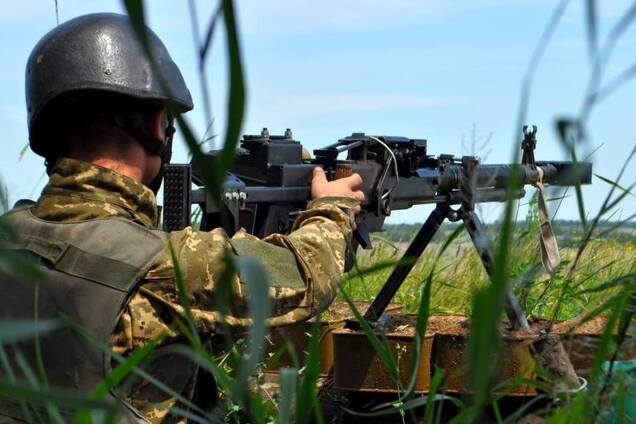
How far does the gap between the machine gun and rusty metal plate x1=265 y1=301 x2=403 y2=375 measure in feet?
1.13

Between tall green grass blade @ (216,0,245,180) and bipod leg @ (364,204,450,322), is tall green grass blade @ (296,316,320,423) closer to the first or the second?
tall green grass blade @ (216,0,245,180)

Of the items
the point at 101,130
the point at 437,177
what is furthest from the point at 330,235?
the point at 437,177

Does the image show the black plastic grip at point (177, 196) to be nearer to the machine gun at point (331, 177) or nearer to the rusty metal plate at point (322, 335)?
the machine gun at point (331, 177)

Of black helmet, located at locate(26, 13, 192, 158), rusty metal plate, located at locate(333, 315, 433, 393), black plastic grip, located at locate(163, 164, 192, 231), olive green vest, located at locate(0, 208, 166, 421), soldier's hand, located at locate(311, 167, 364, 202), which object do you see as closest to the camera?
olive green vest, located at locate(0, 208, 166, 421)

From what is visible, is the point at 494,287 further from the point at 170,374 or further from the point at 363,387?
the point at 363,387

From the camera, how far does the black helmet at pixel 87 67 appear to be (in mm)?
2957

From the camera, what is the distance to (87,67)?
2961 mm

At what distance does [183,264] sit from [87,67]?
0.71 metres

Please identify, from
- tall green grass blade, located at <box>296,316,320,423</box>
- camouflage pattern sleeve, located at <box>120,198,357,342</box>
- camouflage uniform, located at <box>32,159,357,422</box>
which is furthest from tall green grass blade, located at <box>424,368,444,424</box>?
camouflage uniform, located at <box>32,159,357,422</box>

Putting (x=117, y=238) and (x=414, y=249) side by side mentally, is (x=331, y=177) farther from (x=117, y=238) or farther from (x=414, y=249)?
(x=117, y=238)

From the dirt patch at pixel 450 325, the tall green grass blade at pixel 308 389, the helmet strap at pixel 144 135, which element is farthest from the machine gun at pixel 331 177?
the tall green grass blade at pixel 308 389

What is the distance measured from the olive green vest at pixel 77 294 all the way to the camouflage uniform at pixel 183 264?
0.25ft

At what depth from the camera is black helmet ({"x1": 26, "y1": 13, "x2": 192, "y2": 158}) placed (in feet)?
9.70

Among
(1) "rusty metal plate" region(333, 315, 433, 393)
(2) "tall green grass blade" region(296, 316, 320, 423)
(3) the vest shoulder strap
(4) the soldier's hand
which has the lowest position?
(1) "rusty metal plate" region(333, 315, 433, 393)
